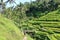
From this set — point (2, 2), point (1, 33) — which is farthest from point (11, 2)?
point (1, 33)

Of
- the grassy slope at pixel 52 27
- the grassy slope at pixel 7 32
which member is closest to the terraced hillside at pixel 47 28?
the grassy slope at pixel 52 27

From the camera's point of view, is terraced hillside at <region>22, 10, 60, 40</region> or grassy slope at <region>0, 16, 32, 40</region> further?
terraced hillside at <region>22, 10, 60, 40</region>

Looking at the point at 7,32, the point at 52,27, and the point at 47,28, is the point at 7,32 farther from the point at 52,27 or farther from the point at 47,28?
the point at 52,27

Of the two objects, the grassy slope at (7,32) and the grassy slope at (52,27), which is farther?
the grassy slope at (52,27)

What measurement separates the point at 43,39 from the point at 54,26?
366 inches

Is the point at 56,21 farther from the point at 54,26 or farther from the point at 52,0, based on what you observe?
the point at 52,0

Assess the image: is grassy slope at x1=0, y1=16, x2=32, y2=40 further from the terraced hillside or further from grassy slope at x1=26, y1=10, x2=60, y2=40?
grassy slope at x1=26, y1=10, x2=60, y2=40

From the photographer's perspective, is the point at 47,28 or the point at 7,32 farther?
the point at 47,28

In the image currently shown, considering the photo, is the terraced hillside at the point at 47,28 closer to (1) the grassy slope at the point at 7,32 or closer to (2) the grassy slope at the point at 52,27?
(2) the grassy slope at the point at 52,27

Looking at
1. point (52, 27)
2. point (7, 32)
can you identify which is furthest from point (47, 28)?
point (7, 32)

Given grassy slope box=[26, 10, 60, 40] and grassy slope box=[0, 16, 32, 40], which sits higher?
grassy slope box=[0, 16, 32, 40]

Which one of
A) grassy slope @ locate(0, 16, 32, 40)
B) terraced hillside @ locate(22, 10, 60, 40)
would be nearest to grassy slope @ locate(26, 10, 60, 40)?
terraced hillside @ locate(22, 10, 60, 40)

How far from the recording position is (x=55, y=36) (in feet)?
98.3

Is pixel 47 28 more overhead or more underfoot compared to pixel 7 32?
more underfoot
